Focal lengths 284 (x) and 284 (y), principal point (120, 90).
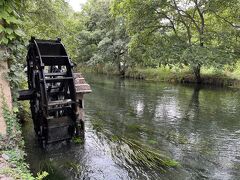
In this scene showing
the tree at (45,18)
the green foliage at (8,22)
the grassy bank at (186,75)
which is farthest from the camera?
the grassy bank at (186,75)

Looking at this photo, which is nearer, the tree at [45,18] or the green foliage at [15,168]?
the green foliage at [15,168]

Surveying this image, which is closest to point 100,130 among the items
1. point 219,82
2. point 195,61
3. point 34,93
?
point 34,93

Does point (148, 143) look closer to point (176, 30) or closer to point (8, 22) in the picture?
point (8, 22)

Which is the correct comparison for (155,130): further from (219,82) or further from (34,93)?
(219,82)

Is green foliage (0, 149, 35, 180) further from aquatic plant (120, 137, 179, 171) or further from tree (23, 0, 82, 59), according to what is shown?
tree (23, 0, 82, 59)

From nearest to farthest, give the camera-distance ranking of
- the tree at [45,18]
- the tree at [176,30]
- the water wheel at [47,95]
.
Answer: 1. the water wheel at [47,95]
2. the tree at [45,18]
3. the tree at [176,30]

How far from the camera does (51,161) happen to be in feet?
22.8

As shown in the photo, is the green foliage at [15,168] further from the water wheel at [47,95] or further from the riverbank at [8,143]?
the water wheel at [47,95]

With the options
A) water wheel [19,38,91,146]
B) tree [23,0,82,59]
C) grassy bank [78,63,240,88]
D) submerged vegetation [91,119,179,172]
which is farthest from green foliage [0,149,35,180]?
grassy bank [78,63,240,88]

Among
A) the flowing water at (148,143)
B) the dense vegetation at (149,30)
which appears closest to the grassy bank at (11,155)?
the dense vegetation at (149,30)

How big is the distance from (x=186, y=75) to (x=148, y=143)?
17889mm

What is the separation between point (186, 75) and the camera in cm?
2536

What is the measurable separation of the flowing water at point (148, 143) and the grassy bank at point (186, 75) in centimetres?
Answer: 794

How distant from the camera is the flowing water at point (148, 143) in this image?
254 inches
